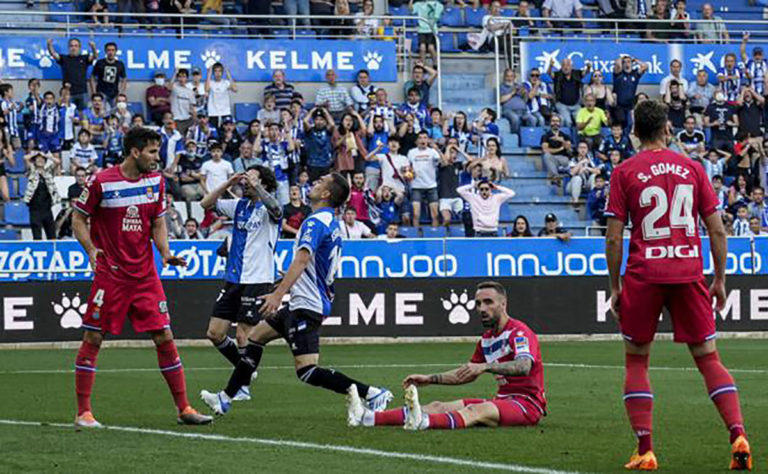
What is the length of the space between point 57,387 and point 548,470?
8.18 metres

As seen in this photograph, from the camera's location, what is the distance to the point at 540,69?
111 ft

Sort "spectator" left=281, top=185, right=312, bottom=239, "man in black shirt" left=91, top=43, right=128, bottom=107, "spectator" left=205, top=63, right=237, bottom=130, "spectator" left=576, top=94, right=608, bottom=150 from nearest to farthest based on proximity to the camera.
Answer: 1. "spectator" left=281, top=185, right=312, bottom=239
2. "man in black shirt" left=91, top=43, right=128, bottom=107
3. "spectator" left=205, top=63, right=237, bottom=130
4. "spectator" left=576, top=94, right=608, bottom=150

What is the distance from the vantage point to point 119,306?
11469 mm

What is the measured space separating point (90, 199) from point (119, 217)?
25 centimetres

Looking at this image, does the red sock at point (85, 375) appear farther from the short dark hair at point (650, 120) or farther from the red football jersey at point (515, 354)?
the short dark hair at point (650, 120)

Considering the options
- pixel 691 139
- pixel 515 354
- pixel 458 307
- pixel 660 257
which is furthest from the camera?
pixel 691 139

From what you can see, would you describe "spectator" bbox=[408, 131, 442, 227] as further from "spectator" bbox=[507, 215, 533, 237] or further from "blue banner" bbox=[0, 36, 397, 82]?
"blue banner" bbox=[0, 36, 397, 82]

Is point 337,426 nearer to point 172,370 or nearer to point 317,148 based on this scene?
point 172,370

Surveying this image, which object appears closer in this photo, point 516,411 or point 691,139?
point 516,411

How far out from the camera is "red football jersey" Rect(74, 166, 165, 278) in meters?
11.5

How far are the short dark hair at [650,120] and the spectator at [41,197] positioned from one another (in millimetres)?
18001

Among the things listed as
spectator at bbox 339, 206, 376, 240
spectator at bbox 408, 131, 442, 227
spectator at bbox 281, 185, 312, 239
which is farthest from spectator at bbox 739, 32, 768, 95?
spectator at bbox 281, 185, 312, 239

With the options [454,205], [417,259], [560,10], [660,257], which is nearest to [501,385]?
[660,257]

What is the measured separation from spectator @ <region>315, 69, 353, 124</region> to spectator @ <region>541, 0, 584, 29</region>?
6.72 meters
